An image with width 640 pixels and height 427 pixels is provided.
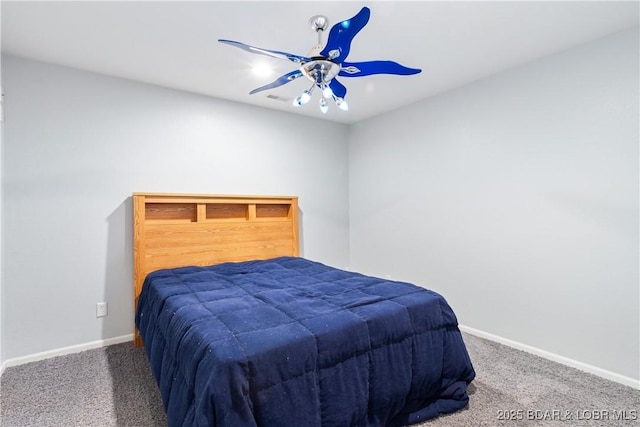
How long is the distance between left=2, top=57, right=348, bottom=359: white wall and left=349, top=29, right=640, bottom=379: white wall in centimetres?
203

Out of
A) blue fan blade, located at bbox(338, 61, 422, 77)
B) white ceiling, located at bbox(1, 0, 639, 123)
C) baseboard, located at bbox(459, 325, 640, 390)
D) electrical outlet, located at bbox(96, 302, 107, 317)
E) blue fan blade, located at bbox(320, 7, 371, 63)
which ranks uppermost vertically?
white ceiling, located at bbox(1, 0, 639, 123)

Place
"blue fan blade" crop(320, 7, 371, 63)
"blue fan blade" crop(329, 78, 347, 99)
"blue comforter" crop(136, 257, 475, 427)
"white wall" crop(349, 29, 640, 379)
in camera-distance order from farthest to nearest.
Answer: "white wall" crop(349, 29, 640, 379) < "blue fan blade" crop(329, 78, 347, 99) < "blue fan blade" crop(320, 7, 371, 63) < "blue comforter" crop(136, 257, 475, 427)

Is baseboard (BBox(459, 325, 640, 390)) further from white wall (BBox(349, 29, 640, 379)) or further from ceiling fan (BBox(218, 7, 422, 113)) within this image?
ceiling fan (BBox(218, 7, 422, 113))

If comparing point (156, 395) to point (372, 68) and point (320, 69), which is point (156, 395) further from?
point (372, 68)

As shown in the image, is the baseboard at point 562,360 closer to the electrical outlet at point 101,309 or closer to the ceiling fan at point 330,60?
the ceiling fan at point 330,60

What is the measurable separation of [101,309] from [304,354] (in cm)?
217

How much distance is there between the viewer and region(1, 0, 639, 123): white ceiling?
1.81 metres

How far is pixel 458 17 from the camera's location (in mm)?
1904

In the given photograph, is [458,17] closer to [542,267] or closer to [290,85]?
[290,85]

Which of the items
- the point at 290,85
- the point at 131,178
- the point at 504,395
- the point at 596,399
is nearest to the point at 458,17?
the point at 290,85

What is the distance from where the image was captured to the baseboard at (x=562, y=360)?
205cm

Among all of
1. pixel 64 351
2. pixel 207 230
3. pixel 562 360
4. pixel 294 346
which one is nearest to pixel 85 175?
pixel 207 230

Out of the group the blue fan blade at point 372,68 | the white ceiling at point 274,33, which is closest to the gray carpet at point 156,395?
the blue fan blade at point 372,68

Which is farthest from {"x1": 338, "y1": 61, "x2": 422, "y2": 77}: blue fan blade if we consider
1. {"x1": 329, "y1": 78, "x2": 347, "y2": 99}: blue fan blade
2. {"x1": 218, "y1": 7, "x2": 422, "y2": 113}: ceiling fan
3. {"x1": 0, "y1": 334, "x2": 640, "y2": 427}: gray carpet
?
{"x1": 0, "y1": 334, "x2": 640, "y2": 427}: gray carpet
